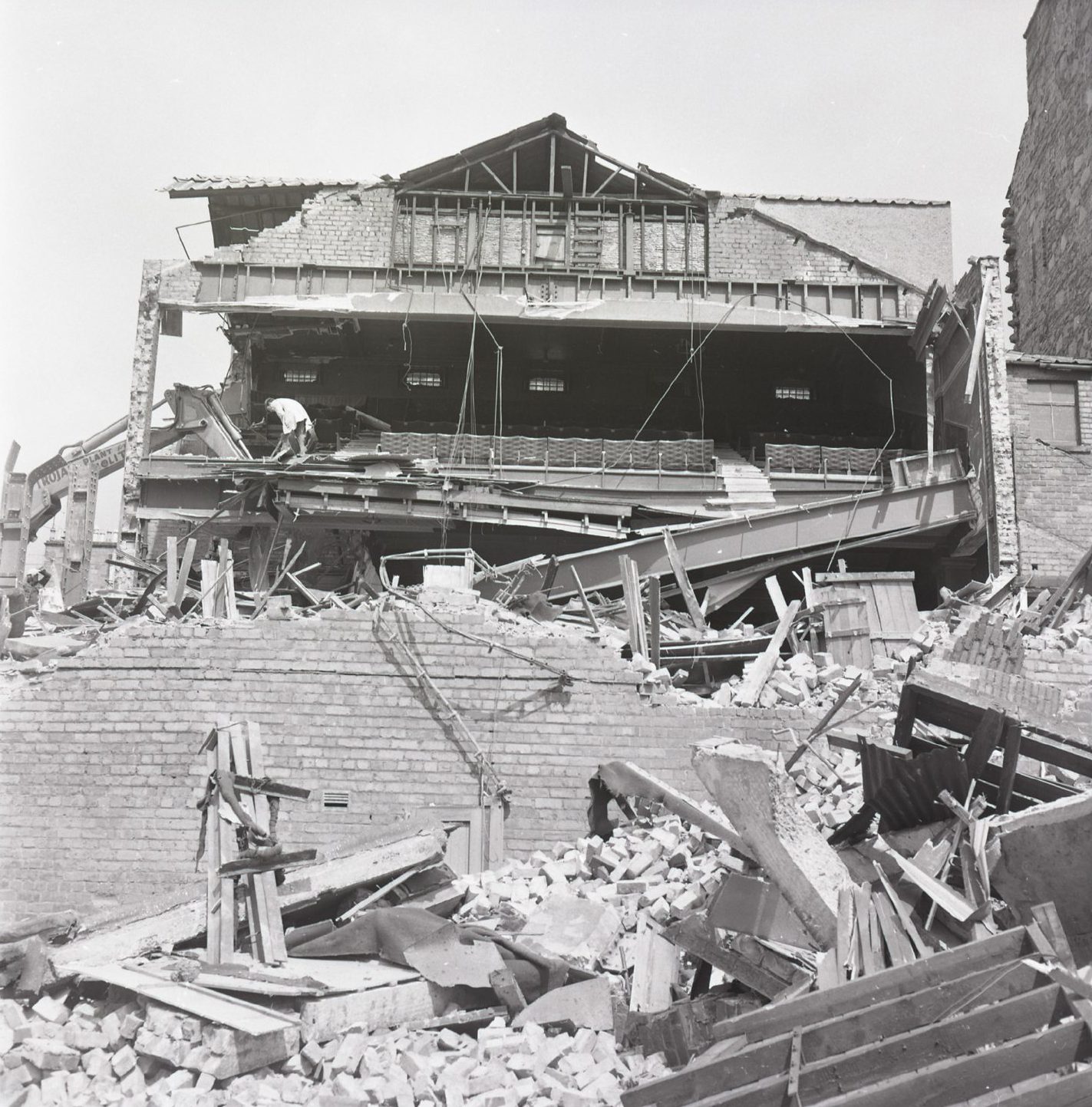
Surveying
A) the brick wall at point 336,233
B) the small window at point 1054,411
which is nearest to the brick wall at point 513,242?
the brick wall at point 336,233

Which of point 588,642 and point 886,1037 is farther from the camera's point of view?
point 588,642

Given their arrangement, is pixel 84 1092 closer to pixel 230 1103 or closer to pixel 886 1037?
pixel 230 1103

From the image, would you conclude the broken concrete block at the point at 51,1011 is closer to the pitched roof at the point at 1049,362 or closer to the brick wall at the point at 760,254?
the pitched roof at the point at 1049,362

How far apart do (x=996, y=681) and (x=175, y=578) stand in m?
10.3

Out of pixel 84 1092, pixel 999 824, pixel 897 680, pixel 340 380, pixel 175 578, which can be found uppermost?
pixel 340 380

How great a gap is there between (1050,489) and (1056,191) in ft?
29.7

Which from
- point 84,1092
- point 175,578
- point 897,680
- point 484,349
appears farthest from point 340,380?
point 84,1092

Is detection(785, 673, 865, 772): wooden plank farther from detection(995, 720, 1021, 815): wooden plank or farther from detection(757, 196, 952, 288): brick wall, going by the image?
detection(757, 196, 952, 288): brick wall

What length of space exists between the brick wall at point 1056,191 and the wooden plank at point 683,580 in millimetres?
10687

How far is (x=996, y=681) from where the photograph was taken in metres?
11.5

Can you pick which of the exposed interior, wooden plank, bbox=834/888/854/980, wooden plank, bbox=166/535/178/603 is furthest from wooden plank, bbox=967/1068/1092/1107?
the exposed interior

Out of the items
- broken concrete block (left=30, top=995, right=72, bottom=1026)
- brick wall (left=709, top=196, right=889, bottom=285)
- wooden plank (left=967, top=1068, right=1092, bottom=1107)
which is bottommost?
broken concrete block (left=30, top=995, right=72, bottom=1026)

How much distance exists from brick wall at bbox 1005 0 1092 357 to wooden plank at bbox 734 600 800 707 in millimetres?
12015

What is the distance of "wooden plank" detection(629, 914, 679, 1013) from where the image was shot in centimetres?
701
